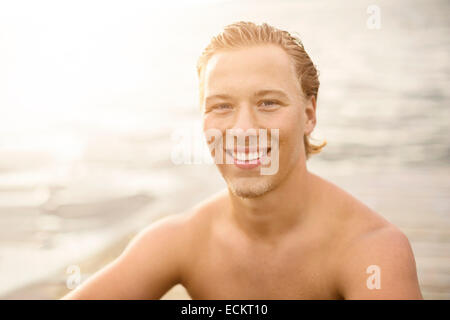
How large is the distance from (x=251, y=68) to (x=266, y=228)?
575 millimetres

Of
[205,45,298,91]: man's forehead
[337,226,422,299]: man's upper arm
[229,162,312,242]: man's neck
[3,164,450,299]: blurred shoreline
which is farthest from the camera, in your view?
[3,164,450,299]: blurred shoreline

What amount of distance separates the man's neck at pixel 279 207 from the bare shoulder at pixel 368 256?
0.37ft

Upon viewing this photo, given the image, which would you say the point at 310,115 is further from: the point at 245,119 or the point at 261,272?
the point at 261,272

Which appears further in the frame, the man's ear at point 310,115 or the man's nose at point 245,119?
the man's ear at point 310,115

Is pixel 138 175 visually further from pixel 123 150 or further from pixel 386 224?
pixel 386 224

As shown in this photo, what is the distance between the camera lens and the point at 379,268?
4.72 feet

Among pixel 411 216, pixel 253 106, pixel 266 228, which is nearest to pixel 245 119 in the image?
pixel 253 106

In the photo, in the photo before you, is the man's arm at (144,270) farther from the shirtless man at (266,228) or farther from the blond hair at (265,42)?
the blond hair at (265,42)

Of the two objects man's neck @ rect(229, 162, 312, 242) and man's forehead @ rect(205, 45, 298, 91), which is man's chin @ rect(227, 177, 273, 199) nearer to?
man's neck @ rect(229, 162, 312, 242)

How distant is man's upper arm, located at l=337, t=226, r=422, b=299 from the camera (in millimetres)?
1397

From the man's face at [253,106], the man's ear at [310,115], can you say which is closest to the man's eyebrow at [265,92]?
the man's face at [253,106]

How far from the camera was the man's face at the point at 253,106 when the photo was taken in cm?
149

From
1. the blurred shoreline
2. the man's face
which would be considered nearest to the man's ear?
the man's face

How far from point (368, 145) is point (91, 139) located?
174 cm
